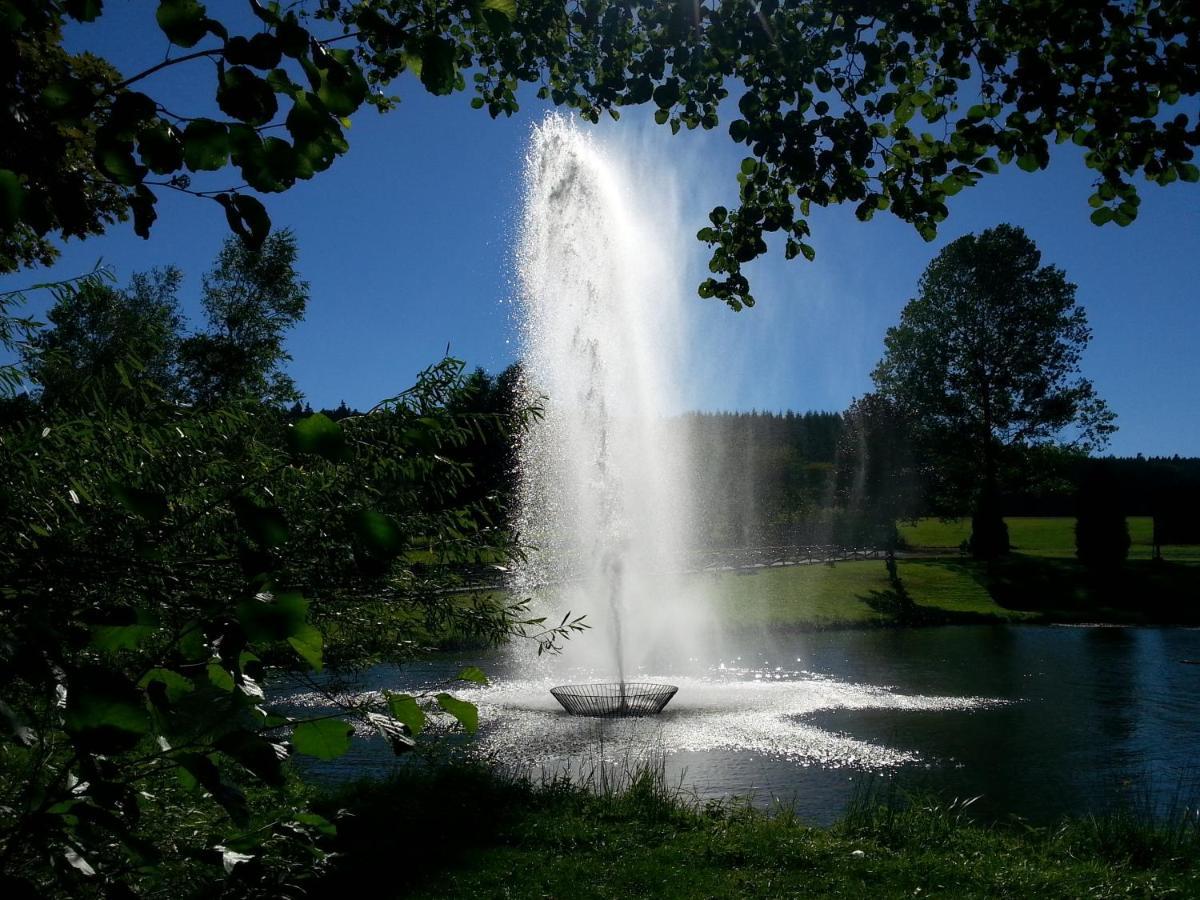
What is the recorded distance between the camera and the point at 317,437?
1.21 m

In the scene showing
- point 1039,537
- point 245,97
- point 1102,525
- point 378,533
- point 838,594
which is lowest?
point 838,594

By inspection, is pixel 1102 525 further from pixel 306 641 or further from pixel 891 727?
pixel 306 641

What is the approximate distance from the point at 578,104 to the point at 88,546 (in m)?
4.06

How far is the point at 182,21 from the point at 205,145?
0.53 ft

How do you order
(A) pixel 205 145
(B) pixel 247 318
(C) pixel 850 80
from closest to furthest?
(A) pixel 205 145
(C) pixel 850 80
(B) pixel 247 318

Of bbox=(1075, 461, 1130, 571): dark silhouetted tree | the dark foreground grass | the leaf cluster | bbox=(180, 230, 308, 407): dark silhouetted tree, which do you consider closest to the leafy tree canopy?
the leaf cluster

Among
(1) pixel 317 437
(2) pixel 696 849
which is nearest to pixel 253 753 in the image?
(1) pixel 317 437

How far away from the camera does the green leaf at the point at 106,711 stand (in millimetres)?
921

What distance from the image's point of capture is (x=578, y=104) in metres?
6.14

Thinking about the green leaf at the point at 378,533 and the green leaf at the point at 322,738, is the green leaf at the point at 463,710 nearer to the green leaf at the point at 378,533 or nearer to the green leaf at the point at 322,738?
the green leaf at the point at 322,738

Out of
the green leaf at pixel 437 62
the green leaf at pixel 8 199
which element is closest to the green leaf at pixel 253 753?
the green leaf at pixel 8 199

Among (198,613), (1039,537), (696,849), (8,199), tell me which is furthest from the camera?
(1039,537)

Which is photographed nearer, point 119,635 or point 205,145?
point 119,635

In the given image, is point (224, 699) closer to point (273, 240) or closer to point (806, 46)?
point (806, 46)
